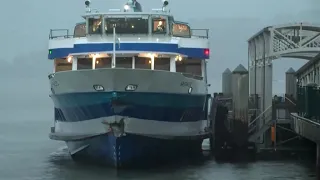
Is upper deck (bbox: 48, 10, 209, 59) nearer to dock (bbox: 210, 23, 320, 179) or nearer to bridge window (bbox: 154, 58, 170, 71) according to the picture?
bridge window (bbox: 154, 58, 170, 71)

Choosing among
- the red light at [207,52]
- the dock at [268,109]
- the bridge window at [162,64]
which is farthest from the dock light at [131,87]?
the dock at [268,109]

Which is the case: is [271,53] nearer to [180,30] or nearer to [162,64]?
[180,30]

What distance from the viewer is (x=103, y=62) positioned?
2364 cm

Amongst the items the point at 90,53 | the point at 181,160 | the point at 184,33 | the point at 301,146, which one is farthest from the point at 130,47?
the point at 301,146

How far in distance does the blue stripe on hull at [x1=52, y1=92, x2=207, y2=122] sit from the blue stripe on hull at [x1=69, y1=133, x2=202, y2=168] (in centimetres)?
83

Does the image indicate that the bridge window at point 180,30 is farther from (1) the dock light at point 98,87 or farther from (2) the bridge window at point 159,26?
(1) the dock light at point 98,87

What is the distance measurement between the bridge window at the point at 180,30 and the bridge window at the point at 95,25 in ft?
9.48

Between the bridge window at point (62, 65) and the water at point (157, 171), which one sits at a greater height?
the bridge window at point (62, 65)

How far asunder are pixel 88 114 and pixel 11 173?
4.75 m

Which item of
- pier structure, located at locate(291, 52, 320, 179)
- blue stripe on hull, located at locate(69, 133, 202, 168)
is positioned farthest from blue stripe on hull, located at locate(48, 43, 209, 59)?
pier structure, located at locate(291, 52, 320, 179)

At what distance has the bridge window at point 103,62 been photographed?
23562mm

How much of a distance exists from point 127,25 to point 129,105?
13.0 ft

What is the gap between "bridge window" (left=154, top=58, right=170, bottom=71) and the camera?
23656 mm

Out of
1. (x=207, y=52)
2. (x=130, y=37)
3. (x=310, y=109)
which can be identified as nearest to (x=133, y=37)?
(x=130, y=37)
